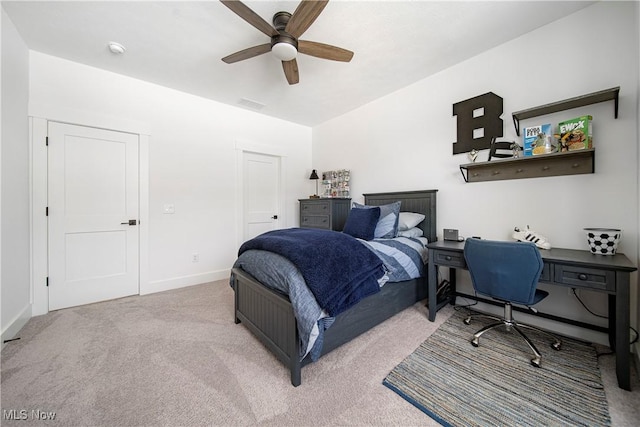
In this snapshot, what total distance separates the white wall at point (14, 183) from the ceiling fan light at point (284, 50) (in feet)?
7.42

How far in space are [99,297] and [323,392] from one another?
298 centimetres

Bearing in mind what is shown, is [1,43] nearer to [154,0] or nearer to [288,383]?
[154,0]

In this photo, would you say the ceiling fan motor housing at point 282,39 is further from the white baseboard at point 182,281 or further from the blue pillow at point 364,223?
the white baseboard at point 182,281

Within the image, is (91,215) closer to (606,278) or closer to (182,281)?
(182,281)

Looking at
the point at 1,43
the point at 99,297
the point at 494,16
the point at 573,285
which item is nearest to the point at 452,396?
the point at 573,285

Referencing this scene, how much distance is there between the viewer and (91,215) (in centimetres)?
272

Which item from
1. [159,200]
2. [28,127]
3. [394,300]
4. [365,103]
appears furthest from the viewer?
[365,103]

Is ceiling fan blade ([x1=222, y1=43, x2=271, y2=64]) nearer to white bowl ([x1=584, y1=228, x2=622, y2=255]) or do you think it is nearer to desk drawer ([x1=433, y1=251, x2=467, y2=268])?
desk drawer ([x1=433, y1=251, x2=467, y2=268])

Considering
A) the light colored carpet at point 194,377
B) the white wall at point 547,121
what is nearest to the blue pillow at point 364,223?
the white wall at point 547,121

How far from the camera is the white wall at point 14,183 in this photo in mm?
1939

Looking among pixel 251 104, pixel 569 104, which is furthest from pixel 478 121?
pixel 251 104

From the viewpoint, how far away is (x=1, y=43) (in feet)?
6.21

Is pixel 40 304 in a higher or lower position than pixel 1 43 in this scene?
lower

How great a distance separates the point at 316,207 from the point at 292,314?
8.42 ft
